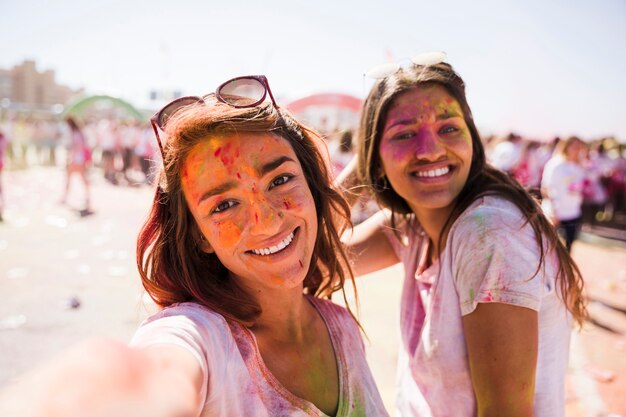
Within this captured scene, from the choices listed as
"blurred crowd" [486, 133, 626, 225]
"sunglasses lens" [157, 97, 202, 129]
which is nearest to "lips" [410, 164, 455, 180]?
"sunglasses lens" [157, 97, 202, 129]

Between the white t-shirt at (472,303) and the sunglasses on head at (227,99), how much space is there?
0.86 m

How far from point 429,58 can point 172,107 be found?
1.13 meters

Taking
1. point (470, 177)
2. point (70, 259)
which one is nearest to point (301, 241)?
point (470, 177)

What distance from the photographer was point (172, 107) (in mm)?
1458

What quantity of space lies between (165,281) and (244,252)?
29 cm

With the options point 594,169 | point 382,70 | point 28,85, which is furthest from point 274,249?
point 28,85

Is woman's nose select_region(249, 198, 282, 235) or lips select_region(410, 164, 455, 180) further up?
lips select_region(410, 164, 455, 180)

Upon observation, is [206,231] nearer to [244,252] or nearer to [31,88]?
[244,252]

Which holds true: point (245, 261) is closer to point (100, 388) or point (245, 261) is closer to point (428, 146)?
point (100, 388)

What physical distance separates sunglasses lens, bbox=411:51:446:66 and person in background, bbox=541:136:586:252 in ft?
16.8

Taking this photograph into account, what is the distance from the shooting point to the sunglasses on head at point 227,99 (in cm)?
144

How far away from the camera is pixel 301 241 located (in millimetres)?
1515

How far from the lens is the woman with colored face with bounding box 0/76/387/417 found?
3.98 ft

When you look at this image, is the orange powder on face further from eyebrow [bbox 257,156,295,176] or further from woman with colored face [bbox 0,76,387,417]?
eyebrow [bbox 257,156,295,176]
